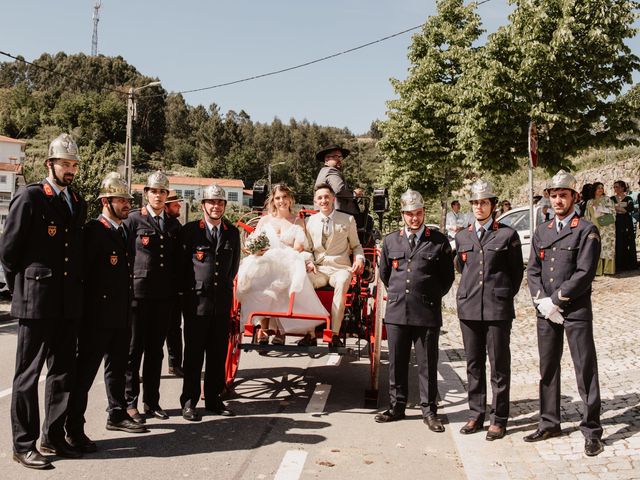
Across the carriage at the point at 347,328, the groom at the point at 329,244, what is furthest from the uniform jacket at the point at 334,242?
the carriage at the point at 347,328

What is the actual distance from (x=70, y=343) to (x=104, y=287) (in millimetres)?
534

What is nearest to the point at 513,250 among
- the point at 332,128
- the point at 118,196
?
the point at 118,196

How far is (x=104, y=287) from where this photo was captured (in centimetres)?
505

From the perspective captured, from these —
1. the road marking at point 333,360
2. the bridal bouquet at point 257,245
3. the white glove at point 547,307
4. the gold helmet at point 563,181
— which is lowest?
the road marking at point 333,360

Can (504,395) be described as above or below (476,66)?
below

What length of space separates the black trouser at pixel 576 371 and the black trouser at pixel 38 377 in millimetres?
3962

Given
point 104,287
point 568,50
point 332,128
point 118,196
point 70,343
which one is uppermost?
point 332,128

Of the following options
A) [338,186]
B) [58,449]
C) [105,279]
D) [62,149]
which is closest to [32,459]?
[58,449]

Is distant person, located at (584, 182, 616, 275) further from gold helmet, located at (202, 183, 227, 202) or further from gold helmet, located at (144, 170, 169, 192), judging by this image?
gold helmet, located at (144, 170, 169, 192)

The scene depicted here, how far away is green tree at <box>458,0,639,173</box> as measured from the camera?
50.4 feet

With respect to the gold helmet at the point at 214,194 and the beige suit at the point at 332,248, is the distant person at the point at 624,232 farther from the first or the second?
the gold helmet at the point at 214,194

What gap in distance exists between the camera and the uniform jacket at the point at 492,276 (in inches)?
215

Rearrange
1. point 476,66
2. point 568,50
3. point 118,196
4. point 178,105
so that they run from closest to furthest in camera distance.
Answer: point 118,196, point 568,50, point 476,66, point 178,105

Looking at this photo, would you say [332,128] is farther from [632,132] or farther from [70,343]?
[70,343]
